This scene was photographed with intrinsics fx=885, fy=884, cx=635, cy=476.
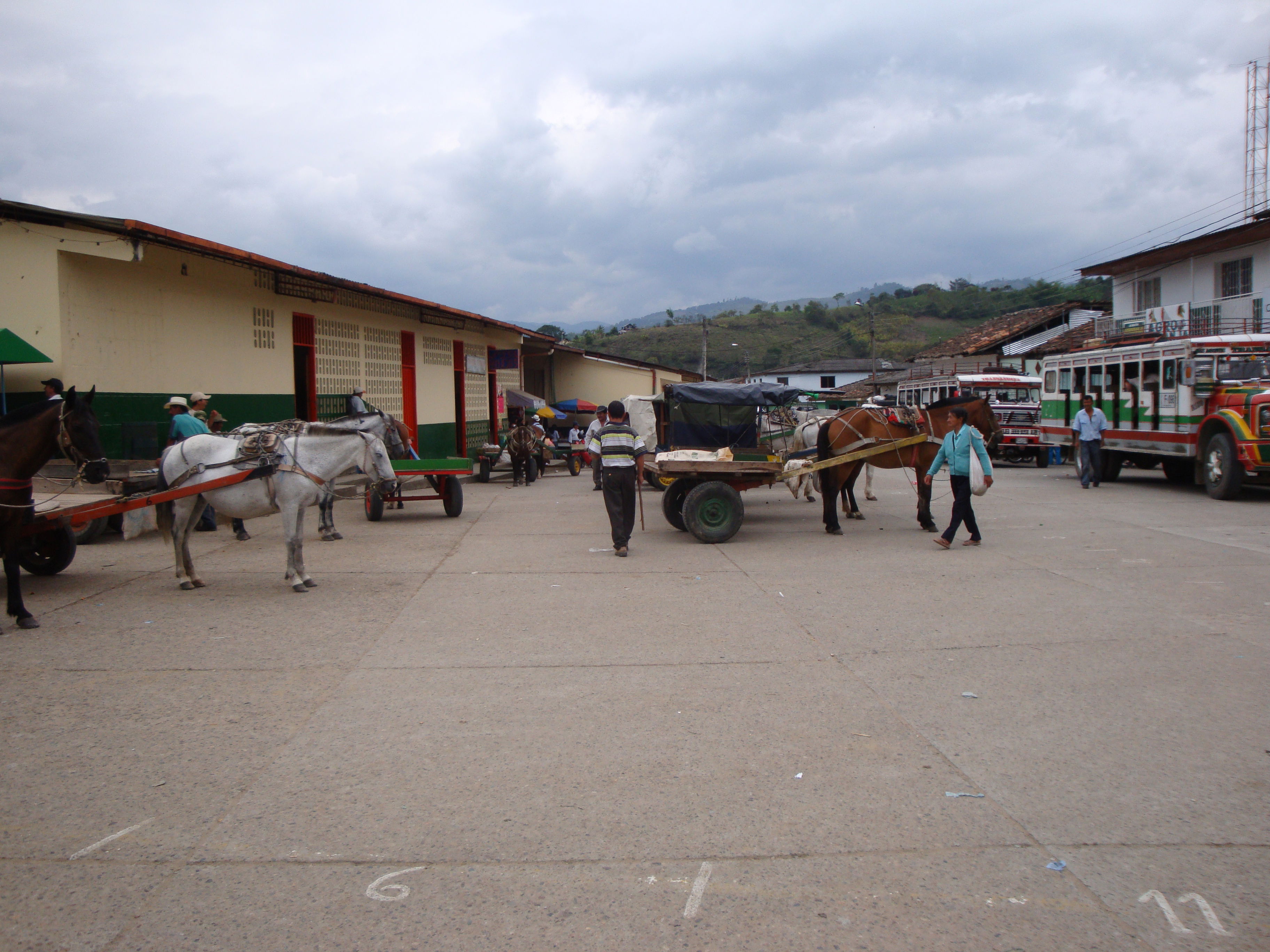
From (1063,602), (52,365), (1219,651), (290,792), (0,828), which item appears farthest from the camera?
(52,365)

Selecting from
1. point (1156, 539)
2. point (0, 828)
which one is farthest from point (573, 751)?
point (1156, 539)

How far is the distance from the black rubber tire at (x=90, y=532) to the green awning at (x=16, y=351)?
2.09 meters

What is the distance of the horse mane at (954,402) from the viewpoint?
38.9 ft

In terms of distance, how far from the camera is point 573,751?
4.51 m

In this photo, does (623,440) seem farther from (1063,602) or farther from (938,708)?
(938,708)

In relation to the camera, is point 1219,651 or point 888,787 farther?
point 1219,651

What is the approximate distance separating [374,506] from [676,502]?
502cm

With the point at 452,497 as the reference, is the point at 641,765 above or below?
below

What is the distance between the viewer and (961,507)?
10.7 metres

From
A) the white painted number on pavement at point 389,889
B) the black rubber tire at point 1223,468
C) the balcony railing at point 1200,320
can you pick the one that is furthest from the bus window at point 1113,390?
the white painted number on pavement at point 389,889

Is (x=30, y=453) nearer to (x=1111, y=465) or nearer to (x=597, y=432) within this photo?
(x=597, y=432)

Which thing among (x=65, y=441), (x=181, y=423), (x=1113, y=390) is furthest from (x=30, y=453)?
(x=1113, y=390)

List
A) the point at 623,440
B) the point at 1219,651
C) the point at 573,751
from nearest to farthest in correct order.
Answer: the point at 573,751, the point at 1219,651, the point at 623,440

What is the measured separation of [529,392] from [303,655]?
30.4 metres
